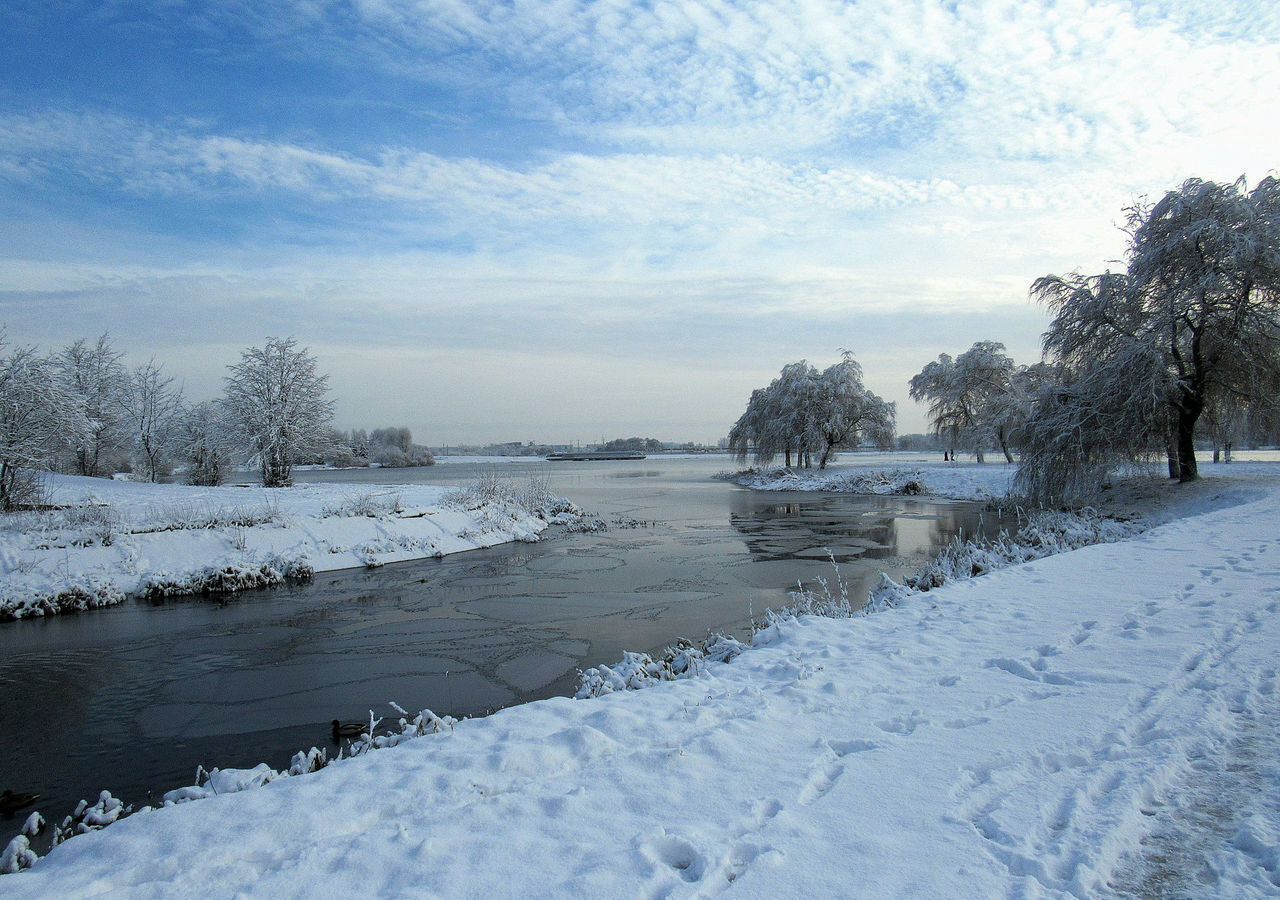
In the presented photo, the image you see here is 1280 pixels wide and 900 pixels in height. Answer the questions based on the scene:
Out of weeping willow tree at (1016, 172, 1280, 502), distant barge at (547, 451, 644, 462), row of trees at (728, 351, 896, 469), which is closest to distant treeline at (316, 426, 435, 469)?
distant barge at (547, 451, 644, 462)

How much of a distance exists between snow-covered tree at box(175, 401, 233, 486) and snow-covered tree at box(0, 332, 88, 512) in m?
11.3

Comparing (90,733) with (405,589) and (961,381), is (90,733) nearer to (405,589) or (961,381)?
(405,589)

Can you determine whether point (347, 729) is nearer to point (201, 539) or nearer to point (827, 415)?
point (201, 539)

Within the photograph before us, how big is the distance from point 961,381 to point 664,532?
33.5m

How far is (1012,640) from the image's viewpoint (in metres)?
6.23

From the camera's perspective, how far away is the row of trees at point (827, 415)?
46438 mm

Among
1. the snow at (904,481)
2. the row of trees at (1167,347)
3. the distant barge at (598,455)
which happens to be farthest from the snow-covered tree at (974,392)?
the distant barge at (598,455)

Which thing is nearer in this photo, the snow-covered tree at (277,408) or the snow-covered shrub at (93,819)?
the snow-covered shrub at (93,819)

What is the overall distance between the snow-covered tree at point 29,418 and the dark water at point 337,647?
9.91 meters

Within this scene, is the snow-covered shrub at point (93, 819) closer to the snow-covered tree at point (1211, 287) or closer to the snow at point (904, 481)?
the snow-covered tree at point (1211, 287)

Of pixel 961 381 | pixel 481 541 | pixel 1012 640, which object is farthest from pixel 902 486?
pixel 1012 640

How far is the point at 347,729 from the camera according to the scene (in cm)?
608

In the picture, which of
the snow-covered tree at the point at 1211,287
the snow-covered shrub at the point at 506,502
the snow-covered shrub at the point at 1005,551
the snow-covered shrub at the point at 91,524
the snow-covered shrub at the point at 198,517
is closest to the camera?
the snow-covered shrub at the point at 1005,551

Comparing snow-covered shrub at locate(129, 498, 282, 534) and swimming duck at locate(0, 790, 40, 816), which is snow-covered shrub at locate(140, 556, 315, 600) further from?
swimming duck at locate(0, 790, 40, 816)
